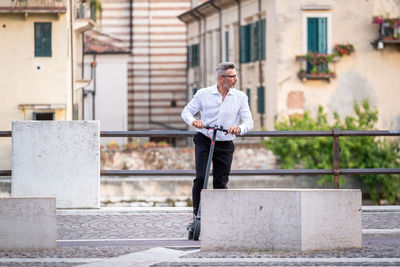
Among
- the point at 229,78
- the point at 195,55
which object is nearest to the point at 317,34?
the point at 195,55

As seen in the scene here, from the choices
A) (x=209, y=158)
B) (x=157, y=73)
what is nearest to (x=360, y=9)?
(x=157, y=73)

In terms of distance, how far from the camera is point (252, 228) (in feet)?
Answer: 34.7

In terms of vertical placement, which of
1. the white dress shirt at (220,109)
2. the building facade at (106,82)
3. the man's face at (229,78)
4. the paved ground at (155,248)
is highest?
the building facade at (106,82)

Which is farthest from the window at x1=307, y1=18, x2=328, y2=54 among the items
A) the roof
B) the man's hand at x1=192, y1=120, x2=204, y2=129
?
the man's hand at x1=192, y1=120, x2=204, y2=129

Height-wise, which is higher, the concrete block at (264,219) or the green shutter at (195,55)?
the green shutter at (195,55)

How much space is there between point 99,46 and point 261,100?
12633 mm

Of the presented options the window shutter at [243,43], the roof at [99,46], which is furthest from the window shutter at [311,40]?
the roof at [99,46]

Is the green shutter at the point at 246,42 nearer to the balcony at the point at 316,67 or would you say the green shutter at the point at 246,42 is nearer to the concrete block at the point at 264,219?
the balcony at the point at 316,67

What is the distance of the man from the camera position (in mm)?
11633

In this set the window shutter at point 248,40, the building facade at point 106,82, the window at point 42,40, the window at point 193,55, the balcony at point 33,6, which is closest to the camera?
the balcony at point 33,6

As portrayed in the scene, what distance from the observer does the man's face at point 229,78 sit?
38.0ft

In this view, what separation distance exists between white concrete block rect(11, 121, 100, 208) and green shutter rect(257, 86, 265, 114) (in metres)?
29.9

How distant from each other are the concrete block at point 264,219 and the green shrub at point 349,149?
1162 inches

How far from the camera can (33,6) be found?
42.2 metres
